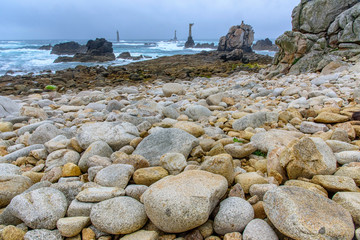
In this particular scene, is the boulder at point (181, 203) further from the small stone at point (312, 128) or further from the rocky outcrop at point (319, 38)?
the rocky outcrop at point (319, 38)

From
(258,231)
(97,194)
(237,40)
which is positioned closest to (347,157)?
(258,231)

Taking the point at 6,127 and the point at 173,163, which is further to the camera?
the point at 6,127

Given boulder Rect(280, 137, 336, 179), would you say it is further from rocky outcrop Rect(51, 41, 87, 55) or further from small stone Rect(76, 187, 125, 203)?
rocky outcrop Rect(51, 41, 87, 55)

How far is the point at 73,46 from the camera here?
1751 inches

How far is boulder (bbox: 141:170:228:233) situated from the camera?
152cm

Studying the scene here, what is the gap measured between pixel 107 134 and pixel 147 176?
4.06 ft

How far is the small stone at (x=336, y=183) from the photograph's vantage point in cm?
176

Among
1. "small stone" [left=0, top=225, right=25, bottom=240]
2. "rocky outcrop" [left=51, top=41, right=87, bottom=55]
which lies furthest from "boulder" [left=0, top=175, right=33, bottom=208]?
"rocky outcrop" [left=51, top=41, right=87, bottom=55]

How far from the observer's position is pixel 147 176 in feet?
6.91

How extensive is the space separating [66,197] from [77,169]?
54 centimetres

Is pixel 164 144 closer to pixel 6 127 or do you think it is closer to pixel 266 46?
pixel 6 127

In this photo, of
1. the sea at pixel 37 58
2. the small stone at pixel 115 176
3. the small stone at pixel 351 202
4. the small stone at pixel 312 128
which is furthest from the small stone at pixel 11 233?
the sea at pixel 37 58

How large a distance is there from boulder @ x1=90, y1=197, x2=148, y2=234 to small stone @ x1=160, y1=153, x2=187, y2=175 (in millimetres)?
555

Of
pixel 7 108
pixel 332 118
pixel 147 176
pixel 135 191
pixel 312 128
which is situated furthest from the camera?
pixel 7 108
